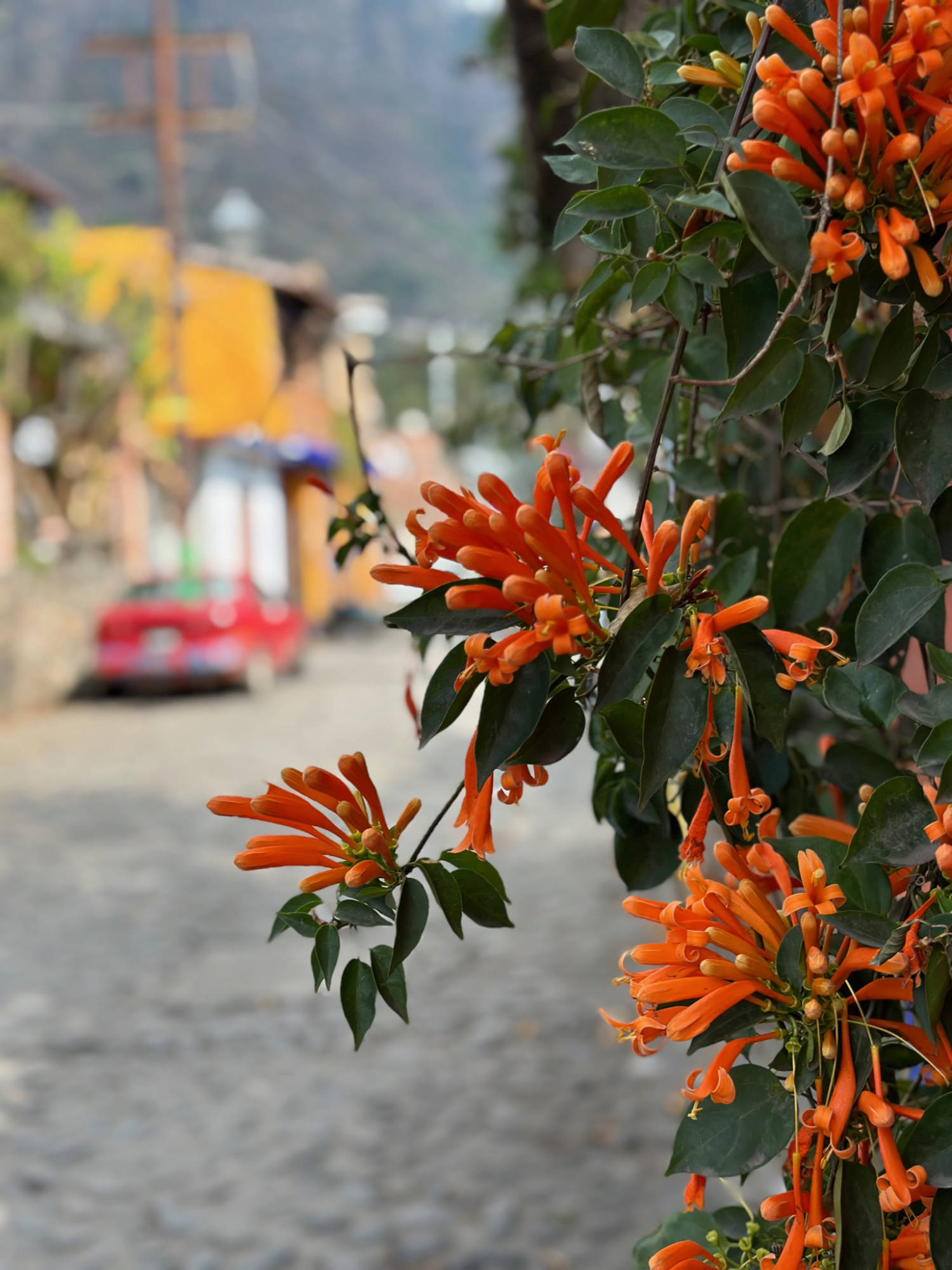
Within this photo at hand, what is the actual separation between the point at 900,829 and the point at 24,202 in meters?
16.7

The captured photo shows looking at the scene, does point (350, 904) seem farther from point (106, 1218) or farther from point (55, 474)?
point (55, 474)

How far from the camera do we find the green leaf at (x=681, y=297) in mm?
796

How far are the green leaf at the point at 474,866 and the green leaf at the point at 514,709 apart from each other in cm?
13

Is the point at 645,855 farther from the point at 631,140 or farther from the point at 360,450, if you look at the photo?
the point at 360,450

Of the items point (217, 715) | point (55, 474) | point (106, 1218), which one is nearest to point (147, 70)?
point (55, 474)

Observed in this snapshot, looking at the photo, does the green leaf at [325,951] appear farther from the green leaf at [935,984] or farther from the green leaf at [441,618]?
the green leaf at [935,984]

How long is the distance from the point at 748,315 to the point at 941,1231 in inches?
21.5

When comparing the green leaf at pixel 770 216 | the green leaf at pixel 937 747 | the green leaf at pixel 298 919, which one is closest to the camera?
the green leaf at pixel 770 216

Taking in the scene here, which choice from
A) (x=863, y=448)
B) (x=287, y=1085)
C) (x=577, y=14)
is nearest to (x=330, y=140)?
(x=287, y=1085)

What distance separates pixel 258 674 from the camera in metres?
13.0

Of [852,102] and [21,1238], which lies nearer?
[852,102]

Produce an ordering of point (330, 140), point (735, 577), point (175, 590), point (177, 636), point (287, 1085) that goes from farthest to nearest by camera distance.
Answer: point (330, 140) → point (175, 590) → point (177, 636) → point (287, 1085) → point (735, 577)

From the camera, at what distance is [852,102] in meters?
0.69

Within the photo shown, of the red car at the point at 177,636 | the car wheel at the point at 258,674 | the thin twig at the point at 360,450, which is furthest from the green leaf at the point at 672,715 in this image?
the car wheel at the point at 258,674
